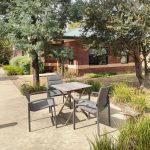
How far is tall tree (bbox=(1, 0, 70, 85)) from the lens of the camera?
11.6 metres

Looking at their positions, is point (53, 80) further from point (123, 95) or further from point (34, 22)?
point (34, 22)

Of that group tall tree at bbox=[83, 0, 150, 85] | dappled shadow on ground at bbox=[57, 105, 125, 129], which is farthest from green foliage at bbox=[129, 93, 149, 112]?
tall tree at bbox=[83, 0, 150, 85]

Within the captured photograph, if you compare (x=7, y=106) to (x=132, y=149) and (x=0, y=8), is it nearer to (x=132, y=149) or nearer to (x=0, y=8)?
(x=0, y=8)

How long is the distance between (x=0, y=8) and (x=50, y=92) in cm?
608

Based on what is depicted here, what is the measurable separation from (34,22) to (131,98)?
687 centimetres

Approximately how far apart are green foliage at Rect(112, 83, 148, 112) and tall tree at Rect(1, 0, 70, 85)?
4.21 metres

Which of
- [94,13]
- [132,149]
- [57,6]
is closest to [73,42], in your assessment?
[57,6]

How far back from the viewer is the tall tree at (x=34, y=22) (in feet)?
38.0

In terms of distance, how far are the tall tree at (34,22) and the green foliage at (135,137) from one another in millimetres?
7416

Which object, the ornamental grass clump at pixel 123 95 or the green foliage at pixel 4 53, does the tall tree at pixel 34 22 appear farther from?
the green foliage at pixel 4 53

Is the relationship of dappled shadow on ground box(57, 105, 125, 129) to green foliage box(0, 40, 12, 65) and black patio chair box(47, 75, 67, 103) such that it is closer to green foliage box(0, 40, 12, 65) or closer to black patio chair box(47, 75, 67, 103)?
black patio chair box(47, 75, 67, 103)

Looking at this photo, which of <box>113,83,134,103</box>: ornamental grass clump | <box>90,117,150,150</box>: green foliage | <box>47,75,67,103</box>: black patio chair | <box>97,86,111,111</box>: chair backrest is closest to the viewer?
<box>90,117,150,150</box>: green foliage

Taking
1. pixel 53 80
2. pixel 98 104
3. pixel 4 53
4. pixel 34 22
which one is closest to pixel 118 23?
pixel 53 80

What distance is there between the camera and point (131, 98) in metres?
8.84
